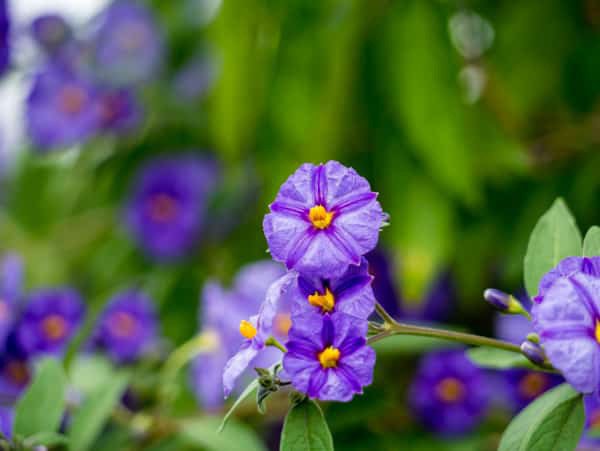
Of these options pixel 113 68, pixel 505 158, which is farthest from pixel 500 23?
pixel 113 68

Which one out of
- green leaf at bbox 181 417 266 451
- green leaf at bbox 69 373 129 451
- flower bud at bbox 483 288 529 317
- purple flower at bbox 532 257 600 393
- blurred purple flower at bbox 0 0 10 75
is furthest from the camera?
blurred purple flower at bbox 0 0 10 75

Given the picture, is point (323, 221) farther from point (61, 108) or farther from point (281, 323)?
point (61, 108)

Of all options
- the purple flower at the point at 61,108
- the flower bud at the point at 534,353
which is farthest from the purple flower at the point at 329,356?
the purple flower at the point at 61,108

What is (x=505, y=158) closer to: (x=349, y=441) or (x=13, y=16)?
(x=349, y=441)

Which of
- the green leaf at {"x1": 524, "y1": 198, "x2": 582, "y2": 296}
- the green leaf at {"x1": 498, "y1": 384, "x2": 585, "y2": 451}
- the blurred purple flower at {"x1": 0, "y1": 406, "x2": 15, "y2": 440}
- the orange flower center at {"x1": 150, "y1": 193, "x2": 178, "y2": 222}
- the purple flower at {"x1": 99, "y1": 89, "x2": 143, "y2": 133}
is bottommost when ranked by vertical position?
the green leaf at {"x1": 498, "y1": 384, "x2": 585, "y2": 451}

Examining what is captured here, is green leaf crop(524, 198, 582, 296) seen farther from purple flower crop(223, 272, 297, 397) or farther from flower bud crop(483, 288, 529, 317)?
purple flower crop(223, 272, 297, 397)

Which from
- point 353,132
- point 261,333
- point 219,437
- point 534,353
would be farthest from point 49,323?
point 534,353

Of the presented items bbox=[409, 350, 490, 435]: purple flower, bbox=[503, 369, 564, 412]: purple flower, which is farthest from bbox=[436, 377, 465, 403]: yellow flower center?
bbox=[503, 369, 564, 412]: purple flower
